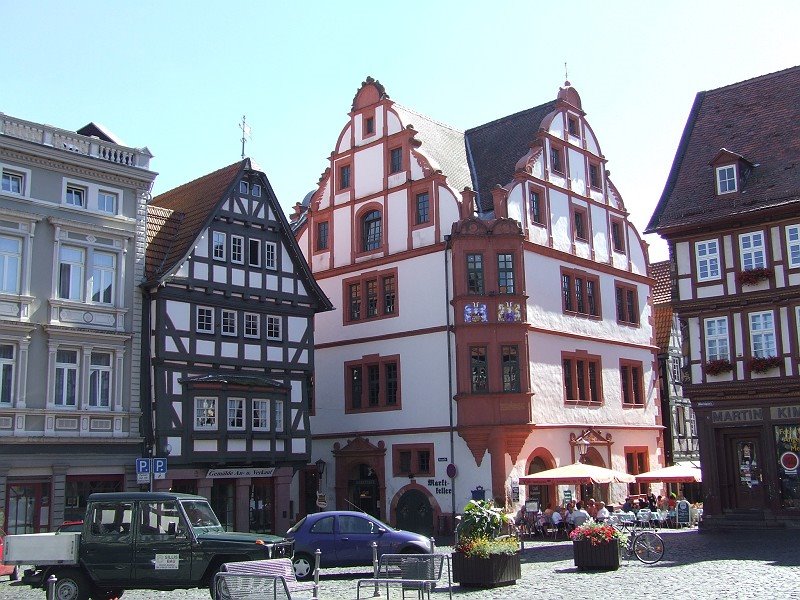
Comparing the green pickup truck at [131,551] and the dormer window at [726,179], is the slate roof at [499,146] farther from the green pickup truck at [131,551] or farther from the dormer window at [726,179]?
the green pickup truck at [131,551]

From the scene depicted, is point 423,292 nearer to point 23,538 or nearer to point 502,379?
point 502,379

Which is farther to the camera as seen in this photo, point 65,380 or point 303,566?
point 65,380

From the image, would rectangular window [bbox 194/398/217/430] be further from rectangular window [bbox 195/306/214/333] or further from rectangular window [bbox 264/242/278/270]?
rectangular window [bbox 264/242/278/270]

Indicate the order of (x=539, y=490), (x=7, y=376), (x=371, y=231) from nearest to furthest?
(x=7, y=376) < (x=539, y=490) < (x=371, y=231)

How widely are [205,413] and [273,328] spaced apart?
4431 millimetres

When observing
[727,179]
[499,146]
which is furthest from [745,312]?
[499,146]

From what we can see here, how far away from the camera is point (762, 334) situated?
3353 centimetres

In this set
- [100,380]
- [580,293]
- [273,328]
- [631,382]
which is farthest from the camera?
[631,382]

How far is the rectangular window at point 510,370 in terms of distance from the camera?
36.3m

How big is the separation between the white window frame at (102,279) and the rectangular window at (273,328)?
628 cm

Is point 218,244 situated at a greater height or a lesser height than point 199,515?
greater

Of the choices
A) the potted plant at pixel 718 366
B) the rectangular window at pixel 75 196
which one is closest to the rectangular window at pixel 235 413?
the rectangular window at pixel 75 196

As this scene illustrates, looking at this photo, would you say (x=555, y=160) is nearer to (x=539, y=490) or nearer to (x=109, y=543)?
(x=539, y=490)

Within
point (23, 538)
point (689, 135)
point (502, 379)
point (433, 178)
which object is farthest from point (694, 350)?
point (23, 538)
